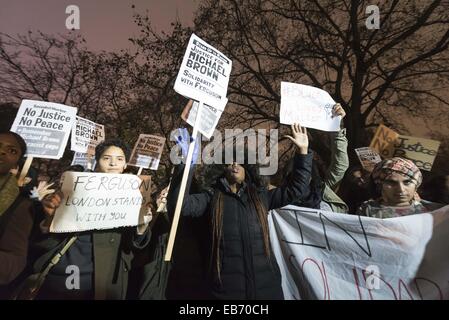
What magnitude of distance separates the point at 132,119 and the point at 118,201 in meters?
9.32

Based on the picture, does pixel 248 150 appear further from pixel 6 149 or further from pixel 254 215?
pixel 6 149

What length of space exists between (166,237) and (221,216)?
1.63ft

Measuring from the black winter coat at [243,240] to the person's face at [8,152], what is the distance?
114 cm

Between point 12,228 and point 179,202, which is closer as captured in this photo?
point 12,228

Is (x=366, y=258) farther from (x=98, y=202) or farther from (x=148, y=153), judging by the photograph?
(x=148, y=153)

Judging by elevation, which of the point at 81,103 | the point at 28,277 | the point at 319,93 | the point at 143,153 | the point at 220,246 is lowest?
the point at 28,277

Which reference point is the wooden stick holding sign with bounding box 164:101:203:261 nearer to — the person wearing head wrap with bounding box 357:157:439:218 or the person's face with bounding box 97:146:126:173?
the person's face with bounding box 97:146:126:173

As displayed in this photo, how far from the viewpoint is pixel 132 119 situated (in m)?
11.7

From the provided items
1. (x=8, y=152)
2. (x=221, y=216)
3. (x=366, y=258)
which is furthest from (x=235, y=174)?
(x=8, y=152)

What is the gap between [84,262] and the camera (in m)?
2.46

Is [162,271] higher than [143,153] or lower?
lower

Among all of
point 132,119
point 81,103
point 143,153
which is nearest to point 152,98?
point 132,119

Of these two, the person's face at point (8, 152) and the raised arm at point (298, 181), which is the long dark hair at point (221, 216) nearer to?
the raised arm at point (298, 181)

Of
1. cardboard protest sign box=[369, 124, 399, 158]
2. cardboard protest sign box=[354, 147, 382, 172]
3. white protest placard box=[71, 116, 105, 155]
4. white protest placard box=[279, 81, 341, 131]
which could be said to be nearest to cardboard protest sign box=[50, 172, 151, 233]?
white protest placard box=[279, 81, 341, 131]
